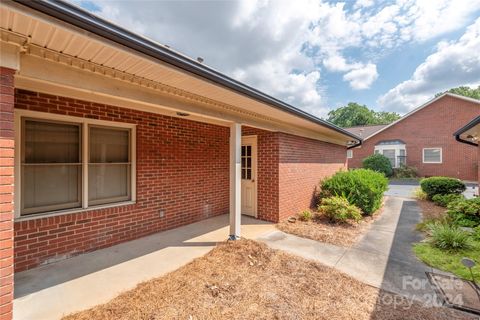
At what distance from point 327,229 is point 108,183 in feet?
17.2

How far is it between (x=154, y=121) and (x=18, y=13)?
337 centimetres

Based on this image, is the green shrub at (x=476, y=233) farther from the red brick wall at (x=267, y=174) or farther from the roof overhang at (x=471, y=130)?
the red brick wall at (x=267, y=174)

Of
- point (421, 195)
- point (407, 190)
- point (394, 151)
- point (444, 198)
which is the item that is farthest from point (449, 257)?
point (394, 151)

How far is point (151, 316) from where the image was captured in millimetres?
2471

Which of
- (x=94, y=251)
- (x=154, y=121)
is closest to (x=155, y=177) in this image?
(x=154, y=121)

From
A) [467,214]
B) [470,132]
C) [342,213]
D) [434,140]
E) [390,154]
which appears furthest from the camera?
[390,154]

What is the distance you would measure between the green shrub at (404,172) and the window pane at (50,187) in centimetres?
2460

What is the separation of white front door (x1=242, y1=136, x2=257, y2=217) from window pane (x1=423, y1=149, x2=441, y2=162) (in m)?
21.7

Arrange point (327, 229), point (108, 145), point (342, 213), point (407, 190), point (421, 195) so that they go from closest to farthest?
point (108, 145)
point (327, 229)
point (342, 213)
point (421, 195)
point (407, 190)

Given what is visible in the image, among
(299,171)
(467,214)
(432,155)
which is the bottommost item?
(467,214)

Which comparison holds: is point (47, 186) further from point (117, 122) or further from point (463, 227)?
point (463, 227)

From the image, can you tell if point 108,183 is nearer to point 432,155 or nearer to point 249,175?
point 249,175

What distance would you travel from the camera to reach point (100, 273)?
11.1ft

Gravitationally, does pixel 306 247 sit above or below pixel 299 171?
below
